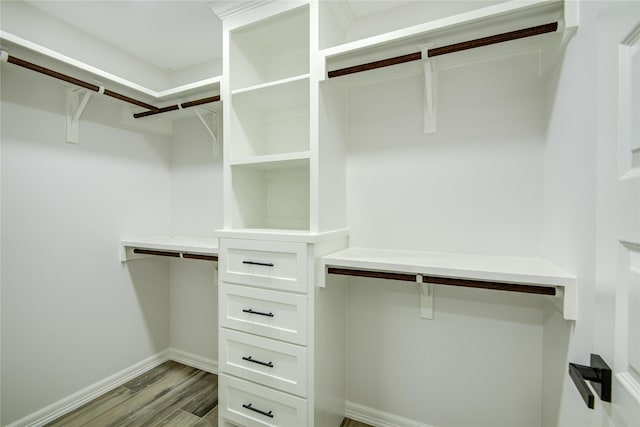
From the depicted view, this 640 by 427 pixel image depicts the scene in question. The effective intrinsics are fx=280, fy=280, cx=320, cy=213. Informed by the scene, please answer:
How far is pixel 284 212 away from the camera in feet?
6.29

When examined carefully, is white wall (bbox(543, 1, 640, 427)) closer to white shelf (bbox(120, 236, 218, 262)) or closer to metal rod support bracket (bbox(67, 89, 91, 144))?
white shelf (bbox(120, 236, 218, 262))

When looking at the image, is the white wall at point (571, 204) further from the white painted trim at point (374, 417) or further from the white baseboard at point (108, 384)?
the white baseboard at point (108, 384)

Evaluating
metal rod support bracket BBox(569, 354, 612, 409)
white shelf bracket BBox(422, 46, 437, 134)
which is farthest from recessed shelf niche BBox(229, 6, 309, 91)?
metal rod support bracket BBox(569, 354, 612, 409)

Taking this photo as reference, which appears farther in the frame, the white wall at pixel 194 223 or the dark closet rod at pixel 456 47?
the white wall at pixel 194 223

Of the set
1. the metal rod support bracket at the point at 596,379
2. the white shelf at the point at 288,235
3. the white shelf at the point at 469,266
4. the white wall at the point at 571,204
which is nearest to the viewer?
the metal rod support bracket at the point at 596,379

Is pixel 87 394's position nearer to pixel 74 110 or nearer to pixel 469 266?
pixel 74 110

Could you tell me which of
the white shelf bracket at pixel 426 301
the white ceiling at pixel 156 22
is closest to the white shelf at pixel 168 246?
the white shelf bracket at pixel 426 301

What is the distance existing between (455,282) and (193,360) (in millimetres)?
2209

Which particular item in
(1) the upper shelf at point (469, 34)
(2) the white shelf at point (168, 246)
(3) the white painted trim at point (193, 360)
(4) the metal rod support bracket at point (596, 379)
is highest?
(1) the upper shelf at point (469, 34)

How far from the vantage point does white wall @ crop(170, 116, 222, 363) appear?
89.4 inches

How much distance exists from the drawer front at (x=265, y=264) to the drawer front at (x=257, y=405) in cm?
56

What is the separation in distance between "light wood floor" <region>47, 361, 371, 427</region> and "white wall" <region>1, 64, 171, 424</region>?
17cm

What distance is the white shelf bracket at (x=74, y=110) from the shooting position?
182 cm

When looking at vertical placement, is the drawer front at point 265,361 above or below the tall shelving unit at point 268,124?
below
